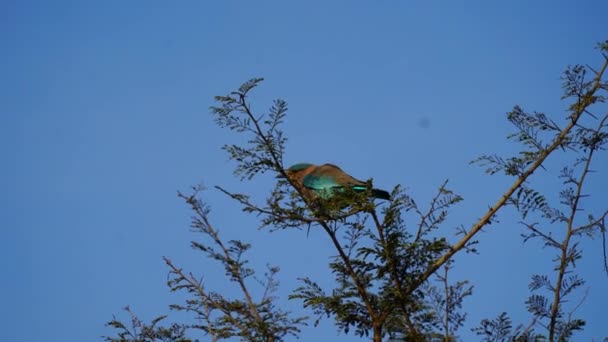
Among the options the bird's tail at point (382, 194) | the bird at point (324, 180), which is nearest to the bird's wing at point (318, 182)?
the bird at point (324, 180)

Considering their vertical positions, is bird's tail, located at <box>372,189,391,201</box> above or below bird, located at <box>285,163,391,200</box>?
below

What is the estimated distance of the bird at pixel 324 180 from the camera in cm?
604

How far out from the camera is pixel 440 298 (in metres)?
5.31

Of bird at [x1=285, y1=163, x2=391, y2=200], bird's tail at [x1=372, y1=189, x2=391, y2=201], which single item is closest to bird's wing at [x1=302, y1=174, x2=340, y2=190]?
bird at [x1=285, y1=163, x2=391, y2=200]

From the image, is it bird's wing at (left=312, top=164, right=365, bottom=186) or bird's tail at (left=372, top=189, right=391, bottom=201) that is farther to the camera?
bird's wing at (left=312, top=164, right=365, bottom=186)

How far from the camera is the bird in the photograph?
A: 19.8ft

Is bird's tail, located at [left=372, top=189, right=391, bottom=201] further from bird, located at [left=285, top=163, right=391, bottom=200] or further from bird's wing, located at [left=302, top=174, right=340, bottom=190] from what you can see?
bird's wing, located at [left=302, top=174, right=340, bottom=190]

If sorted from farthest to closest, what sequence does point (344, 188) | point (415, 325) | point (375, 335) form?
point (344, 188)
point (415, 325)
point (375, 335)

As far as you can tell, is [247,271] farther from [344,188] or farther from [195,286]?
[344,188]

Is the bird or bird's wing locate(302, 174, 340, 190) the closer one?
the bird

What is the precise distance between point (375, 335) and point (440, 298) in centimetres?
58

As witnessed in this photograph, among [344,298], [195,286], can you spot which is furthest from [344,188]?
[195,286]

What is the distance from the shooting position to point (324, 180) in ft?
21.4

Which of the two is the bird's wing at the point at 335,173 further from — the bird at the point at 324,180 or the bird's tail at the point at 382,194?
the bird's tail at the point at 382,194
